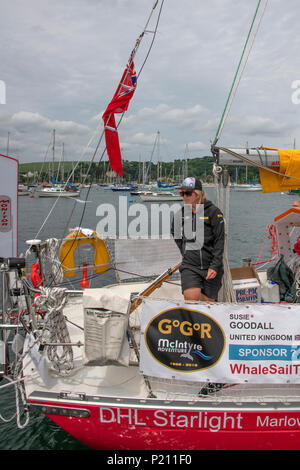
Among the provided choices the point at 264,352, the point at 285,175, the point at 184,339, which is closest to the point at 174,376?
the point at 184,339

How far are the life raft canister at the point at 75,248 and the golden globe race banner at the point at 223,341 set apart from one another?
3378 mm

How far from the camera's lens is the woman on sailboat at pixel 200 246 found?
410 cm

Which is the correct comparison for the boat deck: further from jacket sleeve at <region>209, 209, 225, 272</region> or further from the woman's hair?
the woman's hair

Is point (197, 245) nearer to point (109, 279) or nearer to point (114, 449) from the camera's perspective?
point (114, 449)

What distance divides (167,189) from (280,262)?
6915 cm

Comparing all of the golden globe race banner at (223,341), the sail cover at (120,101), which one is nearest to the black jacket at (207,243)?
the golden globe race banner at (223,341)

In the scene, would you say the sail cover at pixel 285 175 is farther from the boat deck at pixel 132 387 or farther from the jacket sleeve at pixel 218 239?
the boat deck at pixel 132 387

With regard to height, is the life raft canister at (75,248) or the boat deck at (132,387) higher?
the life raft canister at (75,248)

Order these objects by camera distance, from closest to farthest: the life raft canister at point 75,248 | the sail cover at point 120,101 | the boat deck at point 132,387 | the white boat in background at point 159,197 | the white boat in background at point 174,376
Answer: the white boat in background at point 174,376 → the boat deck at point 132,387 → the sail cover at point 120,101 → the life raft canister at point 75,248 → the white boat in background at point 159,197

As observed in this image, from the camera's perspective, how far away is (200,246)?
13.7 feet

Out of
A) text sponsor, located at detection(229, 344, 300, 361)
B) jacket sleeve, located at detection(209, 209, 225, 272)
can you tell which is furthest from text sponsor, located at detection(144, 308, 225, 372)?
jacket sleeve, located at detection(209, 209, 225, 272)

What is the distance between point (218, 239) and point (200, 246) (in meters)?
0.23

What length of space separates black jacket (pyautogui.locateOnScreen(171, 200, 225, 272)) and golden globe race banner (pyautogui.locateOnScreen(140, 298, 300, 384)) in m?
0.72

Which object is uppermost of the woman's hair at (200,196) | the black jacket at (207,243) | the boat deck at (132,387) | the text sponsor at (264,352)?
the woman's hair at (200,196)
